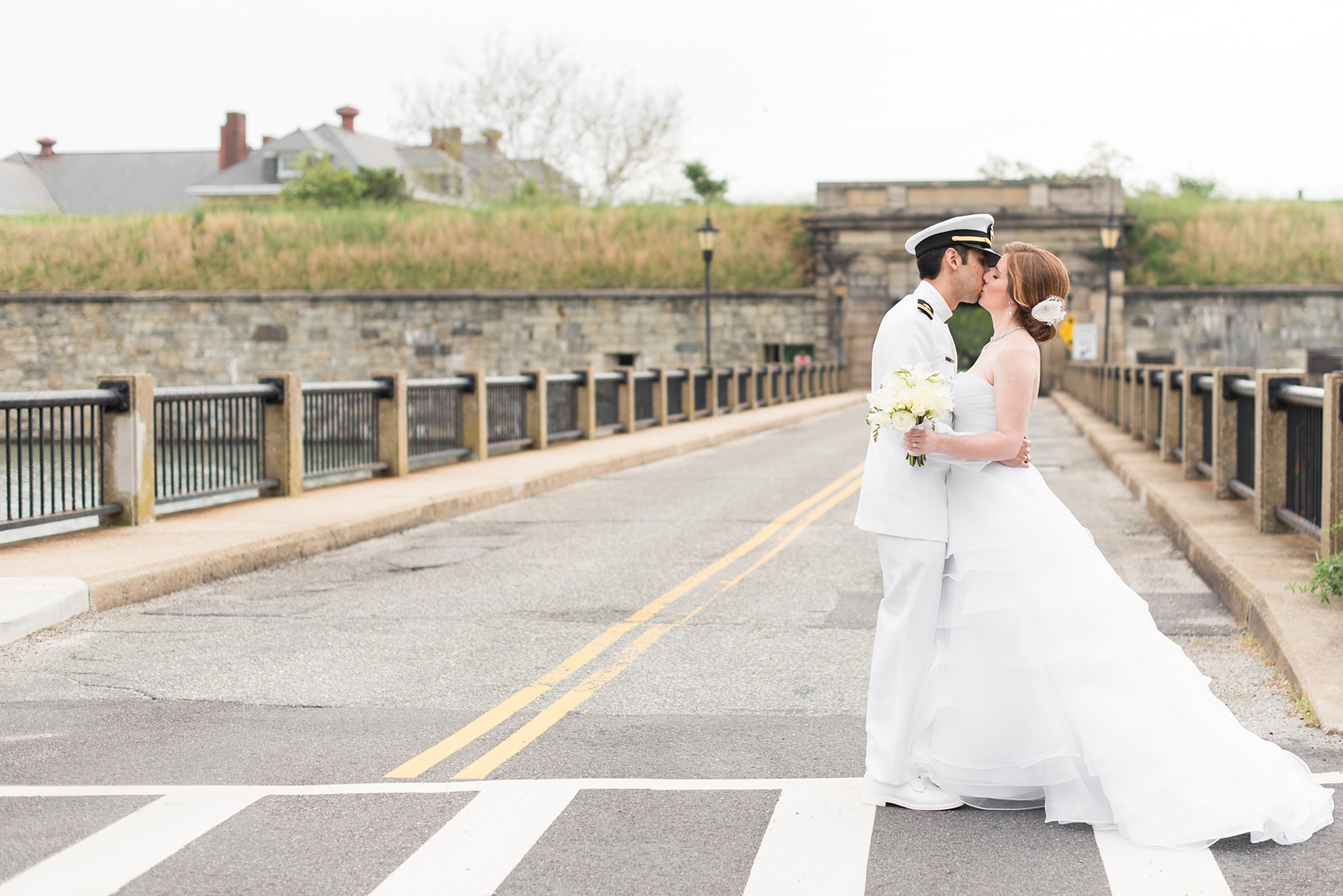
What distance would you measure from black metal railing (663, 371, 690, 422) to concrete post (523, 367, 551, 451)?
7.19 metres

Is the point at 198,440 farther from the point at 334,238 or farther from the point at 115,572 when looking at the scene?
the point at 334,238

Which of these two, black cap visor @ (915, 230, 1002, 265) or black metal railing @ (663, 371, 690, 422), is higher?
black cap visor @ (915, 230, 1002, 265)

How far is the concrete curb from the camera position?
7059 mm

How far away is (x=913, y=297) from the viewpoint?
166 inches

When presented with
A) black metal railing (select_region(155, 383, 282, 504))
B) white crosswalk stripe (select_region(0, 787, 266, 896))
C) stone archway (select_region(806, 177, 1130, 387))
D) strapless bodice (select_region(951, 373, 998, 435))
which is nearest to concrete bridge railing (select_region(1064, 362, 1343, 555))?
strapless bodice (select_region(951, 373, 998, 435))

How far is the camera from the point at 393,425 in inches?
599

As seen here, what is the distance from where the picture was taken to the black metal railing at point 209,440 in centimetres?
1116

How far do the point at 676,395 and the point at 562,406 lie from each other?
7.01 metres

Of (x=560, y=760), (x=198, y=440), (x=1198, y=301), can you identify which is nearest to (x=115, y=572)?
(x=198, y=440)

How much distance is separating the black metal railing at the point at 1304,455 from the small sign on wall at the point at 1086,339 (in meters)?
41.0

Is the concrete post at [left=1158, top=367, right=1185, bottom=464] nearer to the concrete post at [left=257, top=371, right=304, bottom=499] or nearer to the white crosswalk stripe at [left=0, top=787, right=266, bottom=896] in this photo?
the concrete post at [left=257, top=371, right=304, bottom=499]

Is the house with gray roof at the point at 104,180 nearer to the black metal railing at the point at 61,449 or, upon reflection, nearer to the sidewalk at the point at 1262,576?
the black metal railing at the point at 61,449

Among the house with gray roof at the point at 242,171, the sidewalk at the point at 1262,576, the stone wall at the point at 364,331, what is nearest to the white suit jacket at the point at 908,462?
the sidewalk at the point at 1262,576

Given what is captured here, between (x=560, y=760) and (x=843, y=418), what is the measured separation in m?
27.3
